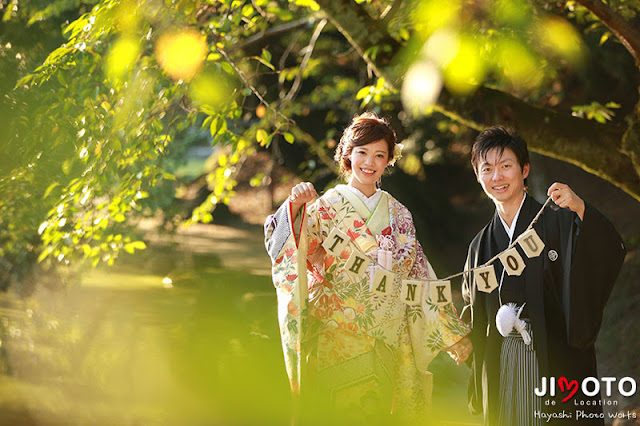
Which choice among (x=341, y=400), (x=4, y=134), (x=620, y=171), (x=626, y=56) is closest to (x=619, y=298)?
(x=626, y=56)

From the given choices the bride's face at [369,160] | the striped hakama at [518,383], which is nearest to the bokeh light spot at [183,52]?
the bride's face at [369,160]

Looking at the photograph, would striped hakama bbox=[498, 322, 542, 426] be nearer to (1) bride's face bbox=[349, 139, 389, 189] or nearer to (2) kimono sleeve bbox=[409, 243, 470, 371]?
(2) kimono sleeve bbox=[409, 243, 470, 371]

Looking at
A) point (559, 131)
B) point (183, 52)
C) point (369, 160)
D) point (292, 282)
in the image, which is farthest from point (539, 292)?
point (183, 52)

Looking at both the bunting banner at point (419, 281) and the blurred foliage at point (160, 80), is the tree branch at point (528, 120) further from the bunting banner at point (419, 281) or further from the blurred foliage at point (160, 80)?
the bunting banner at point (419, 281)

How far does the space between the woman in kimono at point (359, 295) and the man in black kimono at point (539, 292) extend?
0.22m

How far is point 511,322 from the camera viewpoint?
2.76 meters

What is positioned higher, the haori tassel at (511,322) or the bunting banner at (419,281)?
the bunting banner at (419,281)

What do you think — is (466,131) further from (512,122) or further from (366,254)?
(366,254)

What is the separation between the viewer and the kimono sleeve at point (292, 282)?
281 centimetres

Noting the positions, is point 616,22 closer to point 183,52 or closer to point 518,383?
point 518,383

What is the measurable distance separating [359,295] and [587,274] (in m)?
0.93

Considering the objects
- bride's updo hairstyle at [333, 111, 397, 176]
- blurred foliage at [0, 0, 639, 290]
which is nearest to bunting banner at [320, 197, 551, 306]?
bride's updo hairstyle at [333, 111, 397, 176]

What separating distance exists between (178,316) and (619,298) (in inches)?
256

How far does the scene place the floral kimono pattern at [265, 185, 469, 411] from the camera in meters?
2.89
